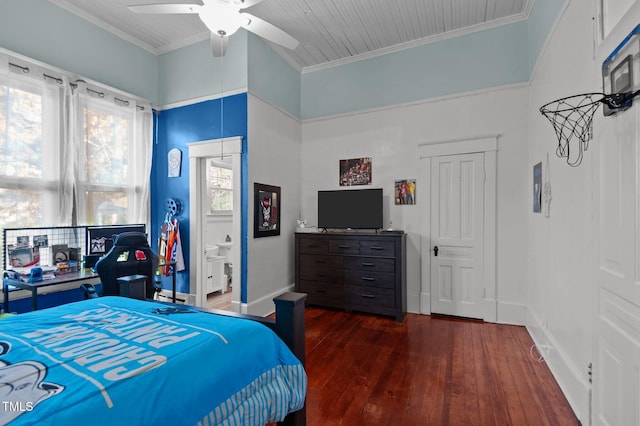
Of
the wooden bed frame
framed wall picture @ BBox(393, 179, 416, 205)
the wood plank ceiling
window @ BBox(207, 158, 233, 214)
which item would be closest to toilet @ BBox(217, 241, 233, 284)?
window @ BBox(207, 158, 233, 214)

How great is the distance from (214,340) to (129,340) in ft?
1.16

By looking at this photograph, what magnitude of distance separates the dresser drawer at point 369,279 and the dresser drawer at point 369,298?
0.18 feet

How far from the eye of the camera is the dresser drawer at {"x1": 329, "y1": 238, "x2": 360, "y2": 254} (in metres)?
4.08

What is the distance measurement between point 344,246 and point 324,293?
2.39 feet

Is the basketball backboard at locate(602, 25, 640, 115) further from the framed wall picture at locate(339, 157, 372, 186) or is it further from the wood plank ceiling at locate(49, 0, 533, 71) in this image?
the framed wall picture at locate(339, 157, 372, 186)

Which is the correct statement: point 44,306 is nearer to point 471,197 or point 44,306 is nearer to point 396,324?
point 396,324

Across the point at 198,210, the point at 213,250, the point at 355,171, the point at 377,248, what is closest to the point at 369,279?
the point at 377,248

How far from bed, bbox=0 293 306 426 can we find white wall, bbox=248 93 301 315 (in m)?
2.11

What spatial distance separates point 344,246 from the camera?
163 inches

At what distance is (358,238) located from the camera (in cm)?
406

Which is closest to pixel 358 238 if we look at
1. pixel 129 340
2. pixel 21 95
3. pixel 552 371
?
pixel 552 371

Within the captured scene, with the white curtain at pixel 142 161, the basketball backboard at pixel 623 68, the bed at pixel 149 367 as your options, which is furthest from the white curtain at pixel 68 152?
the basketball backboard at pixel 623 68

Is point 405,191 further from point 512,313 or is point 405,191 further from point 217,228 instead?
point 217,228

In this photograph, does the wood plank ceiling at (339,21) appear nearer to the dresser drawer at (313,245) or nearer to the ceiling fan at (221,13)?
the ceiling fan at (221,13)
